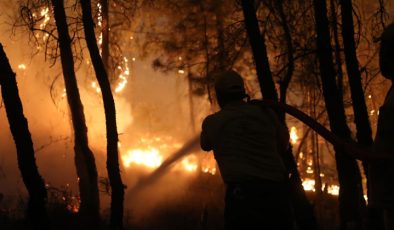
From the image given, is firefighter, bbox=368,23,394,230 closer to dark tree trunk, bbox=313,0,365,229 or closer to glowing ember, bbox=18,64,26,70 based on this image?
dark tree trunk, bbox=313,0,365,229

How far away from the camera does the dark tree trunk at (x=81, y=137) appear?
997 cm

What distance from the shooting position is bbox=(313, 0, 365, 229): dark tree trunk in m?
7.57

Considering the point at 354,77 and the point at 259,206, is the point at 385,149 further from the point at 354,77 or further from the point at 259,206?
the point at 354,77

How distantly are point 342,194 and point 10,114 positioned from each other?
5761 mm

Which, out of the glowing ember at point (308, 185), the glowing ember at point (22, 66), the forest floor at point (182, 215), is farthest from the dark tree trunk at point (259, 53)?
the glowing ember at point (22, 66)

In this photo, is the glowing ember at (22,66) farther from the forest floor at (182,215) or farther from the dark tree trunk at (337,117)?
the dark tree trunk at (337,117)

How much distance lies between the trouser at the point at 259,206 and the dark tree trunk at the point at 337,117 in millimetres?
4476

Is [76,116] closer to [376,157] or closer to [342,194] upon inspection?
[342,194]

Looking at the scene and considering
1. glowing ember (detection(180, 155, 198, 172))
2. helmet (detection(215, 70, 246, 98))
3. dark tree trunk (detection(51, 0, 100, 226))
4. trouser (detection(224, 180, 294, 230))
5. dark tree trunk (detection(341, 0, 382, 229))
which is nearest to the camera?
trouser (detection(224, 180, 294, 230))

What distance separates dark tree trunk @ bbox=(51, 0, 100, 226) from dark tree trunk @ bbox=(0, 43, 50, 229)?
3875 mm

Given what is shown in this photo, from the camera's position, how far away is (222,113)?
138 inches

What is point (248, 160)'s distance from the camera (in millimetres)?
3320

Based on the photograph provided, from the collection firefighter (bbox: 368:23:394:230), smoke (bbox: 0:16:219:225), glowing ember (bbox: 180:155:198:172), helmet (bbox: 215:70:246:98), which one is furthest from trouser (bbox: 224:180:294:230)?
glowing ember (bbox: 180:155:198:172)

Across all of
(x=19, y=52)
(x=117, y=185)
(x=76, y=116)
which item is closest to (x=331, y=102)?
(x=117, y=185)
